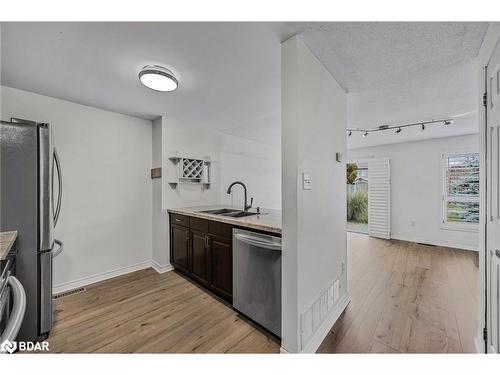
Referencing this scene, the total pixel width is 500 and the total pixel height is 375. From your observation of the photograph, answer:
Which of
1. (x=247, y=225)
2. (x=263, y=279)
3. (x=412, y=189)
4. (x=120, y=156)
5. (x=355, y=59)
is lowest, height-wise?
(x=263, y=279)

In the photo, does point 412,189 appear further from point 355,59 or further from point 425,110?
point 355,59

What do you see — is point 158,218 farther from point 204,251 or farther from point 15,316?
point 15,316

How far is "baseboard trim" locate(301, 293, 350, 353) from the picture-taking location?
1490 millimetres

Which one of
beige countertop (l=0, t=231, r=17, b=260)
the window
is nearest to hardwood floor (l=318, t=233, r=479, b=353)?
the window

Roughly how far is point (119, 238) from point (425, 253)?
16.4 ft

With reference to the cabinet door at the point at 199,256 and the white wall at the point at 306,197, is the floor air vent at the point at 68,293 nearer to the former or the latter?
the cabinet door at the point at 199,256

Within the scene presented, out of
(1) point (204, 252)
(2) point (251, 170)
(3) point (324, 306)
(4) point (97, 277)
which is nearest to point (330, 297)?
(3) point (324, 306)

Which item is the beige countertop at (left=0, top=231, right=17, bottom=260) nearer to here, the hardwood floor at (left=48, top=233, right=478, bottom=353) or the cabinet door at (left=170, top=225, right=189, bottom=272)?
the hardwood floor at (left=48, top=233, right=478, bottom=353)

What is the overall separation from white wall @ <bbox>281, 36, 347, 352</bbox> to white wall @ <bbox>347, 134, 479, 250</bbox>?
389cm

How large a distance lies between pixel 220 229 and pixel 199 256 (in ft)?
1.81

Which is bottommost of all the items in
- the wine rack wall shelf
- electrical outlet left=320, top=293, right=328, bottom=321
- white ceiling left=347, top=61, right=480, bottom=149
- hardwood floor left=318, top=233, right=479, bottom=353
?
hardwood floor left=318, top=233, right=479, bottom=353

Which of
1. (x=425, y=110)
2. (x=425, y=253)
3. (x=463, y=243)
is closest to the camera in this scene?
(x=425, y=110)

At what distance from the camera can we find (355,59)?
162cm
